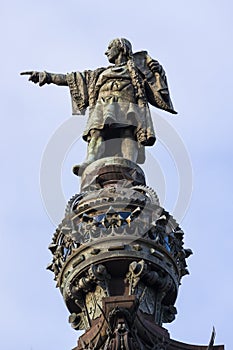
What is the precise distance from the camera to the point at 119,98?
43938 millimetres

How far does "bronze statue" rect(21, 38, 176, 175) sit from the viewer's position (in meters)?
42.9

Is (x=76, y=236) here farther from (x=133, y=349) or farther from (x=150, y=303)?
(x=133, y=349)

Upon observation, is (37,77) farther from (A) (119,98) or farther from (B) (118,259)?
A: (B) (118,259)

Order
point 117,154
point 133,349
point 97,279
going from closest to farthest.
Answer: point 133,349
point 97,279
point 117,154

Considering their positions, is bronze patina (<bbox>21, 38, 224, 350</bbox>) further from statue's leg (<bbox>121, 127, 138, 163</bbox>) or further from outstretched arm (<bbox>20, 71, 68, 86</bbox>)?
outstretched arm (<bbox>20, 71, 68, 86</bbox>)

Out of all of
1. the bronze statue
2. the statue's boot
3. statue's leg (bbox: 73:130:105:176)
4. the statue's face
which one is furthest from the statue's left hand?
the statue's boot

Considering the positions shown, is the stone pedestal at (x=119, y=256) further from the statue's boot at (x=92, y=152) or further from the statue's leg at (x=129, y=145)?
the statue's leg at (x=129, y=145)

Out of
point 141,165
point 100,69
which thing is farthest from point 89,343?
point 100,69

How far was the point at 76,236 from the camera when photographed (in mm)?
37906

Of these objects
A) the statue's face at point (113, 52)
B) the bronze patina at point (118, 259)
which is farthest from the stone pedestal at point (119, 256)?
the statue's face at point (113, 52)

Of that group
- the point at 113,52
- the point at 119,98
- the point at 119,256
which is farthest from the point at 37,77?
the point at 119,256

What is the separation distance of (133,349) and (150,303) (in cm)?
393

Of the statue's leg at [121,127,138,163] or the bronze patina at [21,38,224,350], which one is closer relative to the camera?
the bronze patina at [21,38,224,350]

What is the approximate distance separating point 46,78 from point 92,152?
4024mm
